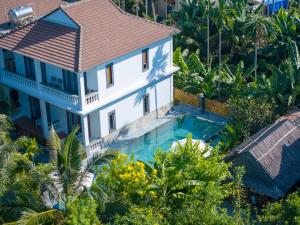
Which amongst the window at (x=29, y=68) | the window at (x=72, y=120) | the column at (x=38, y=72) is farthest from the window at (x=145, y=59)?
the window at (x=29, y=68)

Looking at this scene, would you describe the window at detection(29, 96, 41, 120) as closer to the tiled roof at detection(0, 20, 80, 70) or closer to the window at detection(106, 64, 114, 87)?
the tiled roof at detection(0, 20, 80, 70)

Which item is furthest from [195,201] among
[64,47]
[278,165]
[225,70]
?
[225,70]

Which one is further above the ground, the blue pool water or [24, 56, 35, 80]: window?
[24, 56, 35, 80]: window

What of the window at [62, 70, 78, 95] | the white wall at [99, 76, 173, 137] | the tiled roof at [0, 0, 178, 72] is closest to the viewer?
the tiled roof at [0, 0, 178, 72]

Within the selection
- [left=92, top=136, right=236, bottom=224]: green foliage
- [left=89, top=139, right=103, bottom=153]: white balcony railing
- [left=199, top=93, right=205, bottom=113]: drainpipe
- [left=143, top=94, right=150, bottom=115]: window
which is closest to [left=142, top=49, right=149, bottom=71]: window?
[left=143, top=94, right=150, bottom=115]: window

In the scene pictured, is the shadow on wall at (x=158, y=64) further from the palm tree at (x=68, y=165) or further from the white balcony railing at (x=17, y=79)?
the palm tree at (x=68, y=165)

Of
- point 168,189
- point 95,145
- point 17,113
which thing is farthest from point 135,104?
point 168,189

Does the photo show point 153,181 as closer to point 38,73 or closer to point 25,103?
point 38,73
